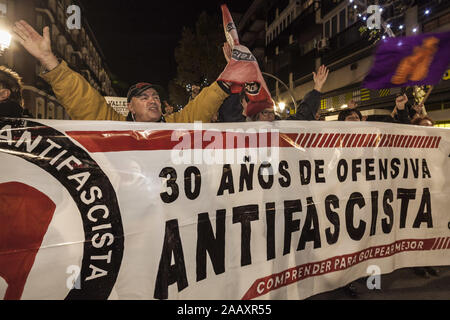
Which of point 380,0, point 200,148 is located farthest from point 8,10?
point 200,148

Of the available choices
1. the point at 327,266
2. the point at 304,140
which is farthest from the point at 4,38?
the point at 327,266

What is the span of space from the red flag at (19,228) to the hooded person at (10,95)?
1.27 metres

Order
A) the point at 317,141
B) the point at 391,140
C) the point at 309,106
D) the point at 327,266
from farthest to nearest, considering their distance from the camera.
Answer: the point at 309,106
the point at 391,140
the point at 317,141
the point at 327,266

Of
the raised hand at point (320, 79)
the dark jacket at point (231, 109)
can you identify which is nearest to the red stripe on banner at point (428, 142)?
the raised hand at point (320, 79)

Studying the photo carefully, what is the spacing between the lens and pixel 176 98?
36094 mm

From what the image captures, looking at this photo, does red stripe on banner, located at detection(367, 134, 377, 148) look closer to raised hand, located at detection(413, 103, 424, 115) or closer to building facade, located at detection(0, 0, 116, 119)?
raised hand, located at detection(413, 103, 424, 115)

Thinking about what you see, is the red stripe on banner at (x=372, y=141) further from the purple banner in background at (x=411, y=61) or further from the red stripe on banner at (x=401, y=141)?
the purple banner in background at (x=411, y=61)

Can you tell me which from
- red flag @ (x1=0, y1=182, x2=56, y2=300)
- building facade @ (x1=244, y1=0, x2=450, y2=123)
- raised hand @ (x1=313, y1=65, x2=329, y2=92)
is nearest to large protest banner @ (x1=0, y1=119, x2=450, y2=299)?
red flag @ (x1=0, y1=182, x2=56, y2=300)

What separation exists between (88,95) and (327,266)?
252cm

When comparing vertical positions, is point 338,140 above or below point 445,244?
above

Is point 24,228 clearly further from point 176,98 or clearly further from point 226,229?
point 176,98

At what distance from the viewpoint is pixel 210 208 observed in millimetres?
2342

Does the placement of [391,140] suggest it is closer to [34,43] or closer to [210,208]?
[210,208]
